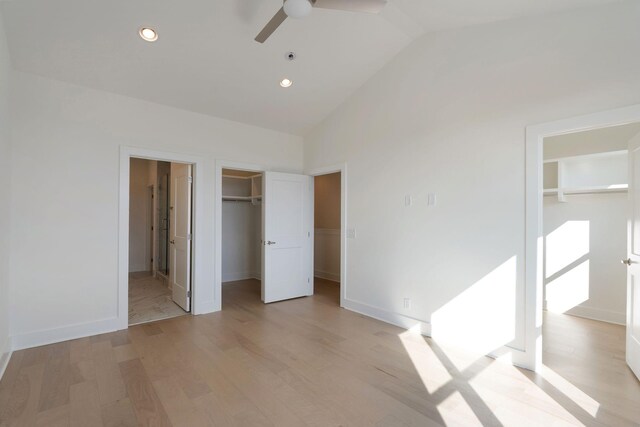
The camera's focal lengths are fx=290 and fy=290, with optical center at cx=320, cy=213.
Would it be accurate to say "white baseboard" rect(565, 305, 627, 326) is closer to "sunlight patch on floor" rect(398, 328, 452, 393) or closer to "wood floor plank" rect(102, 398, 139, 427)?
"sunlight patch on floor" rect(398, 328, 452, 393)

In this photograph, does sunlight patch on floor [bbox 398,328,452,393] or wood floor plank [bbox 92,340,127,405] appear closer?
wood floor plank [bbox 92,340,127,405]

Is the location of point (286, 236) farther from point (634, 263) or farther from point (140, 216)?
point (140, 216)

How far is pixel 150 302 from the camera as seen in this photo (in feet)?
14.8

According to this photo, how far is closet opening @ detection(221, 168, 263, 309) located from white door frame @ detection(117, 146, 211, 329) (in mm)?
1653

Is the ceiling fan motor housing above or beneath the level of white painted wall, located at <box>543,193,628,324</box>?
above

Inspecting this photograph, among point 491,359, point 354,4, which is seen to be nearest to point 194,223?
point 354,4

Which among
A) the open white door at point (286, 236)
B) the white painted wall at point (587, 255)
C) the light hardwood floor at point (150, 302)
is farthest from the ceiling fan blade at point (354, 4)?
the light hardwood floor at point (150, 302)

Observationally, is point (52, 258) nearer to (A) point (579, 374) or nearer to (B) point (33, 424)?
(B) point (33, 424)

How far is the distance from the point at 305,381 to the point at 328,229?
4195 millimetres

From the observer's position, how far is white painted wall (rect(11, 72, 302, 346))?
293cm

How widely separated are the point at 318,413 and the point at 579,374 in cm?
228

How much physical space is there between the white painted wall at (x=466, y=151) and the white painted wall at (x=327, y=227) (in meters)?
2.07

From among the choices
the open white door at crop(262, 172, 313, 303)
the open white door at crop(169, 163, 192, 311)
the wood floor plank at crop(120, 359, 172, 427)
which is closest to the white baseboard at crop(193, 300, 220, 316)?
the open white door at crop(169, 163, 192, 311)

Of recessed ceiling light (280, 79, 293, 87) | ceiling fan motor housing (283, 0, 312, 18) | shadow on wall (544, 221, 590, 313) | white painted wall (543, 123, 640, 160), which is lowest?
shadow on wall (544, 221, 590, 313)
